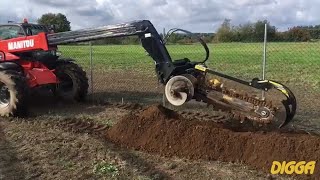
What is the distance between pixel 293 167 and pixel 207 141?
1.27 metres

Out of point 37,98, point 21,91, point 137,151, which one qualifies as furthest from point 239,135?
point 37,98

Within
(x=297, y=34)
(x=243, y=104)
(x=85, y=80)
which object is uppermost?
(x=297, y=34)

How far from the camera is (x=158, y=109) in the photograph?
727 centimetres

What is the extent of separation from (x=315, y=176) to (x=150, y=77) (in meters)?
13.1

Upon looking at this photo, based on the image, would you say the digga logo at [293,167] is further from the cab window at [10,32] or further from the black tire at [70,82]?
the cab window at [10,32]

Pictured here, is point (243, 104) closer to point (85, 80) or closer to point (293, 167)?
point (293, 167)

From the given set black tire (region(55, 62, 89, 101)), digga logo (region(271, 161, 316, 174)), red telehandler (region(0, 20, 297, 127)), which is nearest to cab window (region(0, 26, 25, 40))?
red telehandler (region(0, 20, 297, 127))

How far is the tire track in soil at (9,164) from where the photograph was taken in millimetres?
5585

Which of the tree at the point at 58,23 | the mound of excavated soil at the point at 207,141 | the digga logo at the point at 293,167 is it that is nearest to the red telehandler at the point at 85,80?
the mound of excavated soil at the point at 207,141

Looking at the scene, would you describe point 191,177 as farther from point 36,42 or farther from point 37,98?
point 37,98

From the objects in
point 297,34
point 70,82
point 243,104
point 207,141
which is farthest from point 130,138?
point 297,34

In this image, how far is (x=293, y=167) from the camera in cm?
560

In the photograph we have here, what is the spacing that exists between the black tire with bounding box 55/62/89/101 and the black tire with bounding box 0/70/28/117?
157 cm

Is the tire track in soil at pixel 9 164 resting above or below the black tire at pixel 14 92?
below
